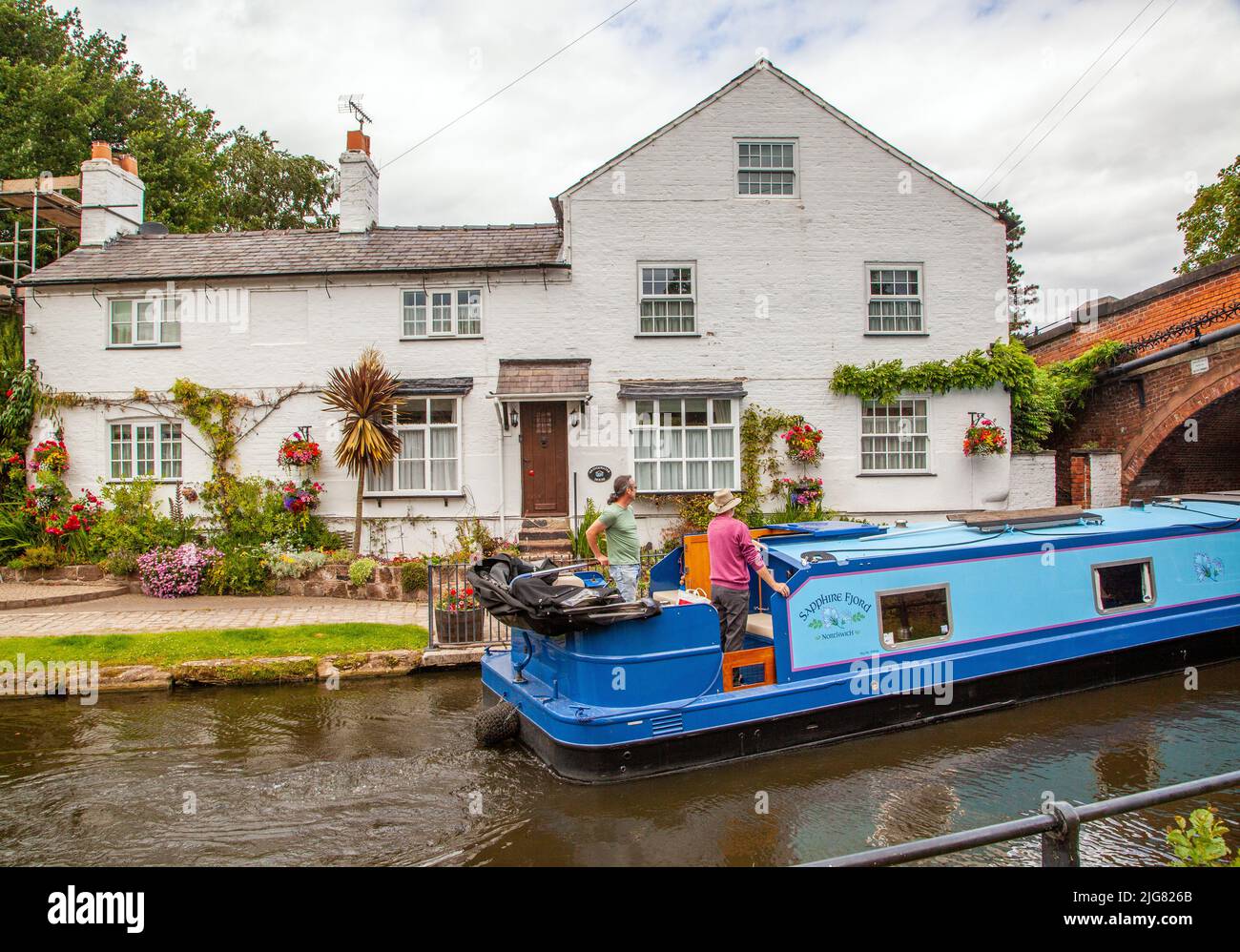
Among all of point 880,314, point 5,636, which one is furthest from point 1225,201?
point 5,636

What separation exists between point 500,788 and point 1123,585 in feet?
23.6

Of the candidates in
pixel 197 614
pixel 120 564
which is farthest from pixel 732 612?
pixel 120 564

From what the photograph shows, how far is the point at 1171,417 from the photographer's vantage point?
15617 millimetres

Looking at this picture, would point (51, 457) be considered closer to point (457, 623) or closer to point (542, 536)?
point (542, 536)

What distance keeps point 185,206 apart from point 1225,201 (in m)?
33.5

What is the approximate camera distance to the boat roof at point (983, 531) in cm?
780

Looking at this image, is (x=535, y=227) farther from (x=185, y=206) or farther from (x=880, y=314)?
(x=185, y=206)

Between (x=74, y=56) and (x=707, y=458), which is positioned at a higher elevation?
(x=74, y=56)

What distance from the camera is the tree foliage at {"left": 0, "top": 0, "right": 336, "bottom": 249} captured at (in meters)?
23.1

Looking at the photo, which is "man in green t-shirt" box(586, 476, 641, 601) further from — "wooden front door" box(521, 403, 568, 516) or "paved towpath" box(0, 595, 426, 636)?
"wooden front door" box(521, 403, 568, 516)

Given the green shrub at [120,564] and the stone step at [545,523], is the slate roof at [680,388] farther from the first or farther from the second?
the green shrub at [120,564]

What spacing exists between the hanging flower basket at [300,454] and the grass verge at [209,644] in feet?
15.8

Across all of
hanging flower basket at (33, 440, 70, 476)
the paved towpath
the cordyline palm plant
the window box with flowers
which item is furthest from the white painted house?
the window box with flowers

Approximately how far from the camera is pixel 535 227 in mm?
17406
